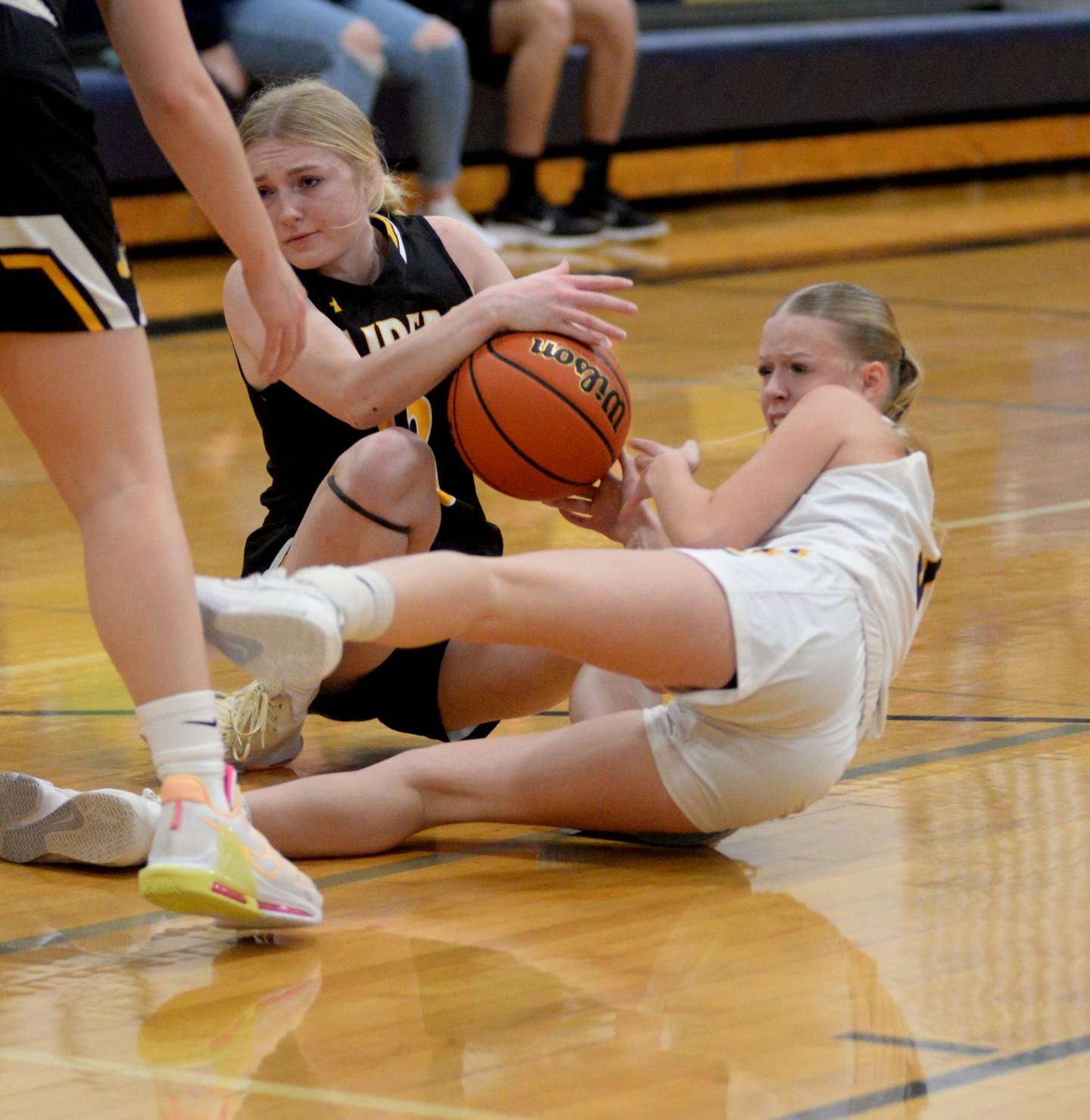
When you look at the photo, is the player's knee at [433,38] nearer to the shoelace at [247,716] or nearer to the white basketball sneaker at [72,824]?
the shoelace at [247,716]

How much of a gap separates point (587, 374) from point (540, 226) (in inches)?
238

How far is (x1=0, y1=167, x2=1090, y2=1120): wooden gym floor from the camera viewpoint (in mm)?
1837

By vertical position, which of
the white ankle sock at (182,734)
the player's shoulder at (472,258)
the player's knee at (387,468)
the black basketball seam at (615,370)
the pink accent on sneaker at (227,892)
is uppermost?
the player's shoulder at (472,258)

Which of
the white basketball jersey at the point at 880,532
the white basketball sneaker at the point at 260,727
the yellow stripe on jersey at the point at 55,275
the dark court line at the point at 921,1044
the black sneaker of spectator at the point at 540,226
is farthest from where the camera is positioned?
the black sneaker of spectator at the point at 540,226

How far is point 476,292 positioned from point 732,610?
95 centimetres

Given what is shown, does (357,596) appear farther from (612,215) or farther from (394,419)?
(612,215)

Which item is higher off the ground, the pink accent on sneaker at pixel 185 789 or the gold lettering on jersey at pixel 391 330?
the gold lettering on jersey at pixel 391 330

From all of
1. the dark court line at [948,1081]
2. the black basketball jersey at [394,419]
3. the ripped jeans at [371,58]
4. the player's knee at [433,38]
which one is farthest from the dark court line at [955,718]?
the player's knee at [433,38]

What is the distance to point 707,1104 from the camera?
5.86 feet

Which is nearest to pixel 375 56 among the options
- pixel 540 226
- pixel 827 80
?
pixel 540 226

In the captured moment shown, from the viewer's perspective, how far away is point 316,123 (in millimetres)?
2918

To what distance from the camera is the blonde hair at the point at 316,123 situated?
2.92m

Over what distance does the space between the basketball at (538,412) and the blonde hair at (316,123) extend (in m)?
0.41

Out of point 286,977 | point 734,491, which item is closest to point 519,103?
point 734,491
